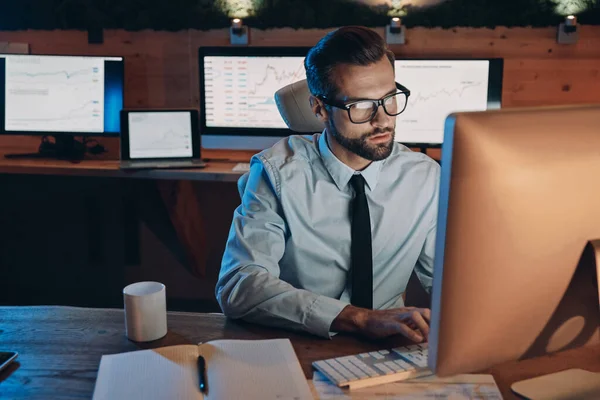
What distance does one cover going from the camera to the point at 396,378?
104cm

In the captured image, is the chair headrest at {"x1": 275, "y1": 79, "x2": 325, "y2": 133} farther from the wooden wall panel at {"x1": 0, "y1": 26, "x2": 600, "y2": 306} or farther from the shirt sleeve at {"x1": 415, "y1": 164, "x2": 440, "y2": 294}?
the wooden wall panel at {"x1": 0, "y1": 26, "x2": 600, "y2": 306}

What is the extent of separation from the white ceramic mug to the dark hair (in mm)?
608

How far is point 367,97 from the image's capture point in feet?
4.75

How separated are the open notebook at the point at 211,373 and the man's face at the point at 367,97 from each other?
1.66 ft

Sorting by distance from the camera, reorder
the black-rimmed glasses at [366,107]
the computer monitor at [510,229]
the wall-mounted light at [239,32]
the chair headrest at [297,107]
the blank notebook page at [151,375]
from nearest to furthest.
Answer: the computer monitor at [510,229], the blank notebook page at [151,375], the black-rimmed glasses at [366,107], the chair headrest at [297,107], the wall-mounted light at [239,32]

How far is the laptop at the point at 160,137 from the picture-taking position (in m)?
2.86

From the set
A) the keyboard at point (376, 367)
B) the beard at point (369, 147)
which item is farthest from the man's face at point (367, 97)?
the keyboard at point (376, 367)

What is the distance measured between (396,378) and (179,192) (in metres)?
2.31

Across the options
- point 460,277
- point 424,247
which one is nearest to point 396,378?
point 460,277

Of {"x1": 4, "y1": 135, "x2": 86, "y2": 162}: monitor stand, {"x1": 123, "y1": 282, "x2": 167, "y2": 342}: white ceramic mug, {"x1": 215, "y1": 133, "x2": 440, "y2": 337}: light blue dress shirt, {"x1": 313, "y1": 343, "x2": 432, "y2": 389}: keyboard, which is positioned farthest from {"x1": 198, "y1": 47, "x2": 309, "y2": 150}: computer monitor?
{"x1": 313, "y1": 343, "x2": 432, "y2": 389}: keyboard

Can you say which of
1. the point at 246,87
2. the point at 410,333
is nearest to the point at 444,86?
the point at 246,87

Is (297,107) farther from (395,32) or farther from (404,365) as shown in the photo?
(395,32)

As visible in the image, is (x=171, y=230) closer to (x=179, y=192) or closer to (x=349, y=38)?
(x=179, y=192)

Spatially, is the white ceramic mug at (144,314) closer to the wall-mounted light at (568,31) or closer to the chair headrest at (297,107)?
the chair headrest at (297,107)
